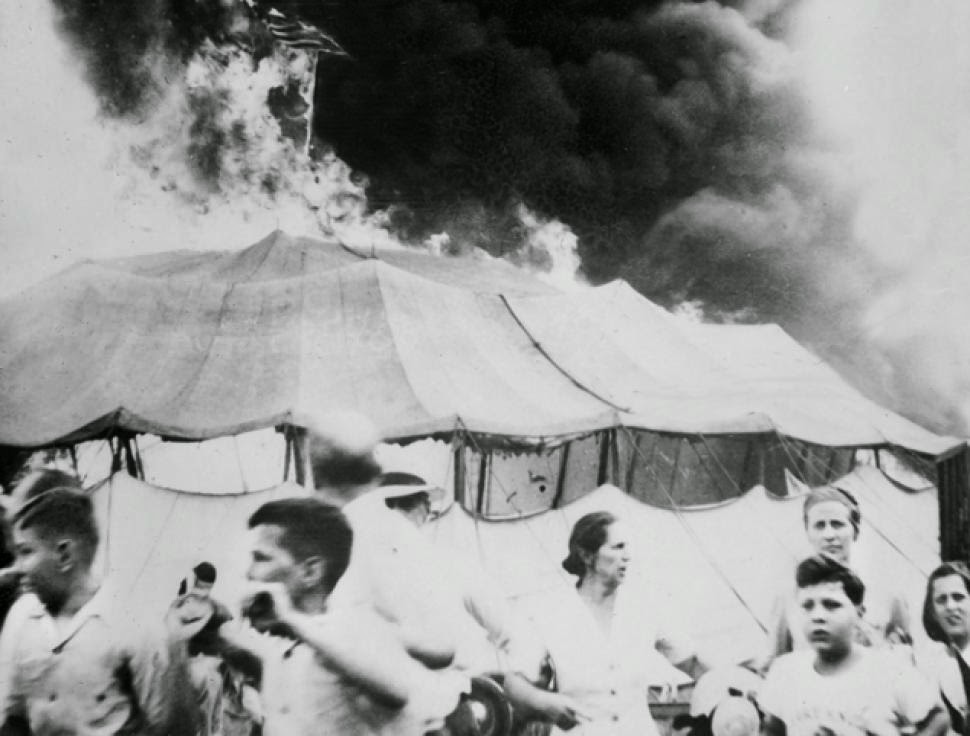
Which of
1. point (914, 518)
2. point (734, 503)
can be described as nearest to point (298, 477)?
point (734, 503)

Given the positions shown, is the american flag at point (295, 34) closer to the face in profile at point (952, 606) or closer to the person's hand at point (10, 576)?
the person's hand at point (10, 576)

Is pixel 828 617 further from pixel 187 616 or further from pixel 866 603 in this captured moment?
pixel 187 616

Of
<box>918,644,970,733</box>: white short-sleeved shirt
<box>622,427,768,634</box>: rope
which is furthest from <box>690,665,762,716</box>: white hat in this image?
<box>918,644,970,733</box>: white short-sleeved shirt

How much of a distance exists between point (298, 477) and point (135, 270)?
0.90m

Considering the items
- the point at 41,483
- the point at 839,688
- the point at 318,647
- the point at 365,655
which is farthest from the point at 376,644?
the point at 839,688

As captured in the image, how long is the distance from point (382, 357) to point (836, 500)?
1642 mm

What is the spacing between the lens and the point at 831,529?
3156mm

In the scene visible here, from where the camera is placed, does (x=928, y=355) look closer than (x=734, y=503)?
No

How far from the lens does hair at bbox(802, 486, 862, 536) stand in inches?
125

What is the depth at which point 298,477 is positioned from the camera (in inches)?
116

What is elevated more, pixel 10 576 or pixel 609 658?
pixel 10 576

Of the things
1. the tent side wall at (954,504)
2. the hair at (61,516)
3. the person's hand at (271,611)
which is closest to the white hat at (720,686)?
the tent side wall at (954,504)

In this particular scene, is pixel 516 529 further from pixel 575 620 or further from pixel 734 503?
pixel 734 503

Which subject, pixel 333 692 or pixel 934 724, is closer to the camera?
pixel 333 692
